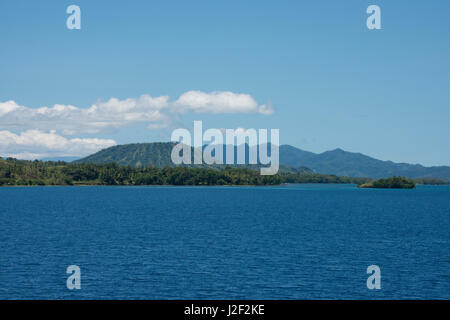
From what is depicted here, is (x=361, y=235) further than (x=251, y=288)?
Yes

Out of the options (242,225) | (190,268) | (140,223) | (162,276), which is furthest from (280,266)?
(140,223)

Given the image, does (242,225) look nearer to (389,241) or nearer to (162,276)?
(389,241)

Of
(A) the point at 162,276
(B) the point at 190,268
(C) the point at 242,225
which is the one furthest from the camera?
(C) the point at 242,225
